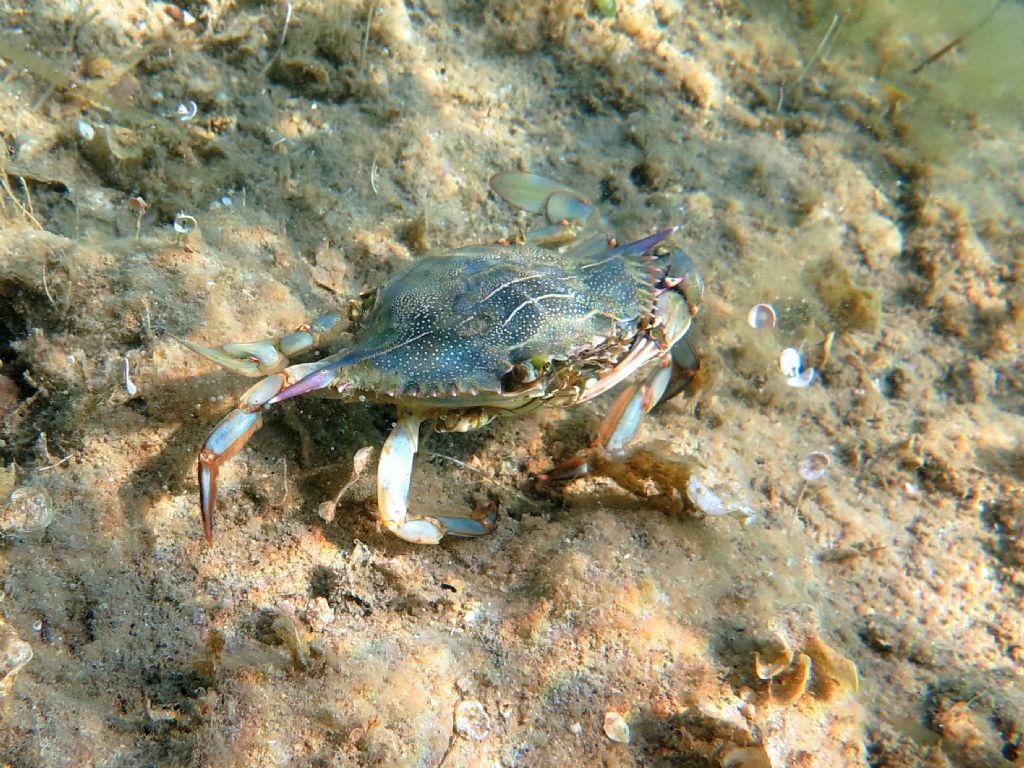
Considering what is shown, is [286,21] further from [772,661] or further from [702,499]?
[772,661]

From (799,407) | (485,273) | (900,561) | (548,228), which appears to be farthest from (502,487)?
(900,561)

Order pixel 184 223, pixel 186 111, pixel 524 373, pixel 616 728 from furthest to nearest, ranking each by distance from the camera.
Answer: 1. pixel 186 111
2. pixel 184 223
3. pixel 524 373
4. pixel 616 728

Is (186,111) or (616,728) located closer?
(616,728)

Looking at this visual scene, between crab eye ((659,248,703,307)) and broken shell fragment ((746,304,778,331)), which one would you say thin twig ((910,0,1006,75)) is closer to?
broken shell fragment ((746,304,778,331))

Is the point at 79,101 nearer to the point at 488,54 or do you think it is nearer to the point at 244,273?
the point at 244,273

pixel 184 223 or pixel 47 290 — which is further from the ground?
pixel 184 223

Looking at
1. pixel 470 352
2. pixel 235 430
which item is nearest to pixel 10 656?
pixel 235 430

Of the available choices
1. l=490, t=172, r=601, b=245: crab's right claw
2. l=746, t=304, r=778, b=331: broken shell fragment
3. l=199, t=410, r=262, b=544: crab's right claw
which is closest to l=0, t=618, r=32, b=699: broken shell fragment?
l=199, t=410, r=262, b=544: crab's right claw
